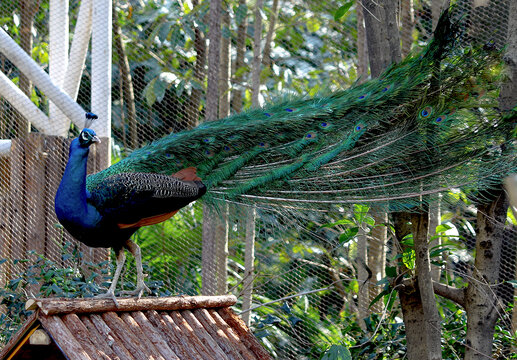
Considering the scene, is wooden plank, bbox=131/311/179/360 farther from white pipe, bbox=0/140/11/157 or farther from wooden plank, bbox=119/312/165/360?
white pipe, bbox=0/140/11/157

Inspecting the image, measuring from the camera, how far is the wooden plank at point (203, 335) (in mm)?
3137

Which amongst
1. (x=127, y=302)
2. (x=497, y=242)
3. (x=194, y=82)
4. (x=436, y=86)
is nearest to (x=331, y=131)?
(x=436, y=86)

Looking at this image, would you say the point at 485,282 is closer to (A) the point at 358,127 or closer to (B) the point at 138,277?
(A) the point at 358,127

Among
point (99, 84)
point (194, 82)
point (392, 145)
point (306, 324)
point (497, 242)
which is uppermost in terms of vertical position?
point (194, 82)

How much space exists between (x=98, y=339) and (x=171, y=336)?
399 mm

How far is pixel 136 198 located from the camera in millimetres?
3326

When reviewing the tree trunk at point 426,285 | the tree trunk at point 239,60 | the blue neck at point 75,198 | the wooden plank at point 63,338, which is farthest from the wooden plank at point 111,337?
the tree trunk at point 239,60

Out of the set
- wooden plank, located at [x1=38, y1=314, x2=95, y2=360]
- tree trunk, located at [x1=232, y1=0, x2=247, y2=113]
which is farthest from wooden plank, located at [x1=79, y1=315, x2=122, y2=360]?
tree trunk, located at [x1=232, y1=0, x2=247, y2=113]

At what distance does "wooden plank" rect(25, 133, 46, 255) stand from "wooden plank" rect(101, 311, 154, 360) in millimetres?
1835

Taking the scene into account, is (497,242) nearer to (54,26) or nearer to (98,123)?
(98,123)

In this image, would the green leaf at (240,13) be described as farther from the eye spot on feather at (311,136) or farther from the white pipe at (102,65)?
the eye spot on feather at (311,136)

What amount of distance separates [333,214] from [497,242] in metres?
0.90

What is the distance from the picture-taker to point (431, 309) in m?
3.61

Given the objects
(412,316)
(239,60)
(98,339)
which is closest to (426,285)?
(412,316)
